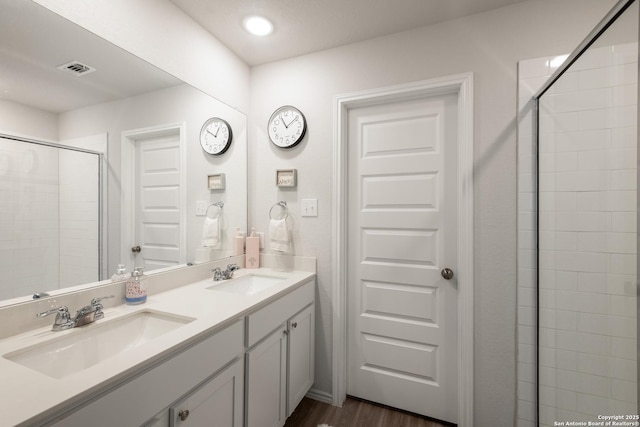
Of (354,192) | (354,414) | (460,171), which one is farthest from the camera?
(354,192)

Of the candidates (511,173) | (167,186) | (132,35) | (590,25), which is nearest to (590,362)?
(511,173)

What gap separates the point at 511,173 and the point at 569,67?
52cm

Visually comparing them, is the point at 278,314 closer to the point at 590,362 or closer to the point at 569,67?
the point at 590,362

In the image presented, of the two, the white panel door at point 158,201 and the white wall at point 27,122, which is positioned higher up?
the white wall at point 27,122

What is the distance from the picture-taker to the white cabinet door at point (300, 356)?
1.63 meters

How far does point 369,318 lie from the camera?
1905 millimetres

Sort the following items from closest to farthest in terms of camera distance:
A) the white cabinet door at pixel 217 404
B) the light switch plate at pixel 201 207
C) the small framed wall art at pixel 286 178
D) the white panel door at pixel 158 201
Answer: the white cabinet door at pixel 217 404, the white panel door at pixel 158 201, the light switch plate at pixel 201 207, the small framed wall art at pixel 286 178

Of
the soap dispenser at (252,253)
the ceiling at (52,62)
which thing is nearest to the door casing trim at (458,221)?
the soap dispenser at (252,253)

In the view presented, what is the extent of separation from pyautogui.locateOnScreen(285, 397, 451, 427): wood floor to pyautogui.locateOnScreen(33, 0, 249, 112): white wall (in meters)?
2.14

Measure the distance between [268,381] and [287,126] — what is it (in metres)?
1.60

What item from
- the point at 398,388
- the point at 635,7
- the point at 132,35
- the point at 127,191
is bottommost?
the point at 398,388

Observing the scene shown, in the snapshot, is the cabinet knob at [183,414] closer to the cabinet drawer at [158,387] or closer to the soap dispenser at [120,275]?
the cabinet drawer at [158,387]

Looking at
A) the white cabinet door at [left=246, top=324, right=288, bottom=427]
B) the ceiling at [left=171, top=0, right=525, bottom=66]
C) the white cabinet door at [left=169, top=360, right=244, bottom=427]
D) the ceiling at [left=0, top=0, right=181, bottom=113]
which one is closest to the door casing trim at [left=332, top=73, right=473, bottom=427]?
the ceiling at [left=171, top=0, right=525, bottom=66]

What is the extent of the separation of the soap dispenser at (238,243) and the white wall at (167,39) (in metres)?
0.95
